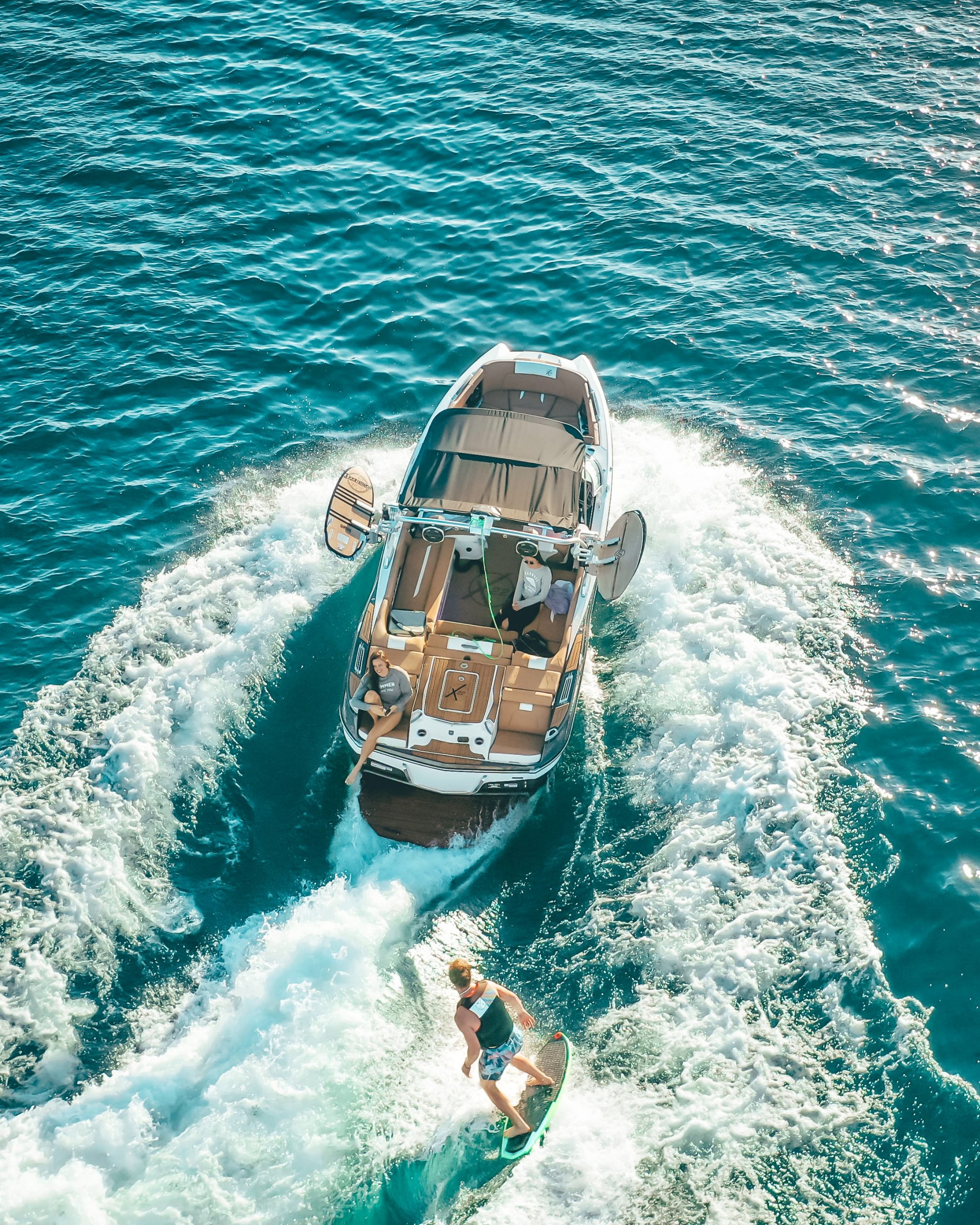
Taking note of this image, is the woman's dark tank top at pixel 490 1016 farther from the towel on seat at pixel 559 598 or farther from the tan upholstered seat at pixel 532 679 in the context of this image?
the towel on seat at pixel 559 598

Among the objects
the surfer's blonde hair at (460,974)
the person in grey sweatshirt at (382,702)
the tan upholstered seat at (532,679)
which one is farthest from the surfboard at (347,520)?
the surfer's blonde hair at (460,974)

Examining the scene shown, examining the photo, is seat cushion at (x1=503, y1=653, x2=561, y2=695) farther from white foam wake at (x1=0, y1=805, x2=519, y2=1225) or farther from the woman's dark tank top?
the woman's dark tank top

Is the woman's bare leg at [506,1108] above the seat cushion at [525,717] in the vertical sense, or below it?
below

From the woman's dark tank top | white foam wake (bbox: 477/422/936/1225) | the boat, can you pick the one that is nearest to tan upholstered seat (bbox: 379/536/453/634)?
the boat

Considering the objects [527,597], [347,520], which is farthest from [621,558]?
[347,520]

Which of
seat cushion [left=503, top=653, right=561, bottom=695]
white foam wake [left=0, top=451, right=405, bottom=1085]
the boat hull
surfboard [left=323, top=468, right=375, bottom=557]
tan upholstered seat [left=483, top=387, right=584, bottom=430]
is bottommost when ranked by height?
white foam wake [left=0, top=451, right=405, bottom=1085]

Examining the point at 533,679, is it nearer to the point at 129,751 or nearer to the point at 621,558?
the point at 621,558

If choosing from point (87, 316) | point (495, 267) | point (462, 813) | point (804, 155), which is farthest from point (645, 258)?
point (462, 813)
